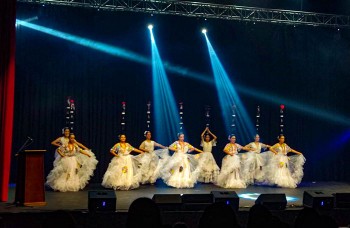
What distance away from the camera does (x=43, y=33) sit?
1149cm

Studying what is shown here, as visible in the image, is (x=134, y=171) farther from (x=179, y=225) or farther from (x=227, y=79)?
(x=179, y=225)

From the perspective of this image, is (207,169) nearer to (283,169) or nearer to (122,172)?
(283,169)

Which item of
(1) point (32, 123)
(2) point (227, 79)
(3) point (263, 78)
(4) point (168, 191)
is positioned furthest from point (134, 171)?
(3) point (263, 78)

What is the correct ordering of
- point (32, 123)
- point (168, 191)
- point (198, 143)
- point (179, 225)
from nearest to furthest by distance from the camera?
point (179, 225), point (168, 191), point (32, 123), point (198, 143)

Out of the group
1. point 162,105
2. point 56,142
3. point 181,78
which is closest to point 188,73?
point 181,78

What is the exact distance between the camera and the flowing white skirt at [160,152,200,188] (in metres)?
10.9

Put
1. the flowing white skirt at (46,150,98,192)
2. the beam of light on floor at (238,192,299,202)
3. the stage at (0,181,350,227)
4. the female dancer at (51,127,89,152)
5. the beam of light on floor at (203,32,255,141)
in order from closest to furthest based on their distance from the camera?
the stage at (0,181,350,227)
the beam of light on floor at (238,192,299,202)
the flowing white skirt at (46,150,98,192)
the female dancer at (51,127,89,152)
the beam of light on floor at (203,32,255,141)

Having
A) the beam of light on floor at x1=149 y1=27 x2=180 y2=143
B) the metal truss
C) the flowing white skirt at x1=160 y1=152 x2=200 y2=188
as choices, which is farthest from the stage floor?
the metal truss

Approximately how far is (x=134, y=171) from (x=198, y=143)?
8.79 feet

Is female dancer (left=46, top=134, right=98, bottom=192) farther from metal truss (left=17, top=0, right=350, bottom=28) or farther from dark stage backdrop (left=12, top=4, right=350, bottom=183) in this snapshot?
metal truss (left=17, top=0, right=350, bottom=28)

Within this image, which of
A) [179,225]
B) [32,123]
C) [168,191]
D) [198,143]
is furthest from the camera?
[198,143]

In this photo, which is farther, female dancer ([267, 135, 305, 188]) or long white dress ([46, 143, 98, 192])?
female dancer ([267, 135, 305, 188])

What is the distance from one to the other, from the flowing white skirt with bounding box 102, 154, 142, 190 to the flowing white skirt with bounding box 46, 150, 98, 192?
0.54 meters

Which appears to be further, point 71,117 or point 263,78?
point 263,78
